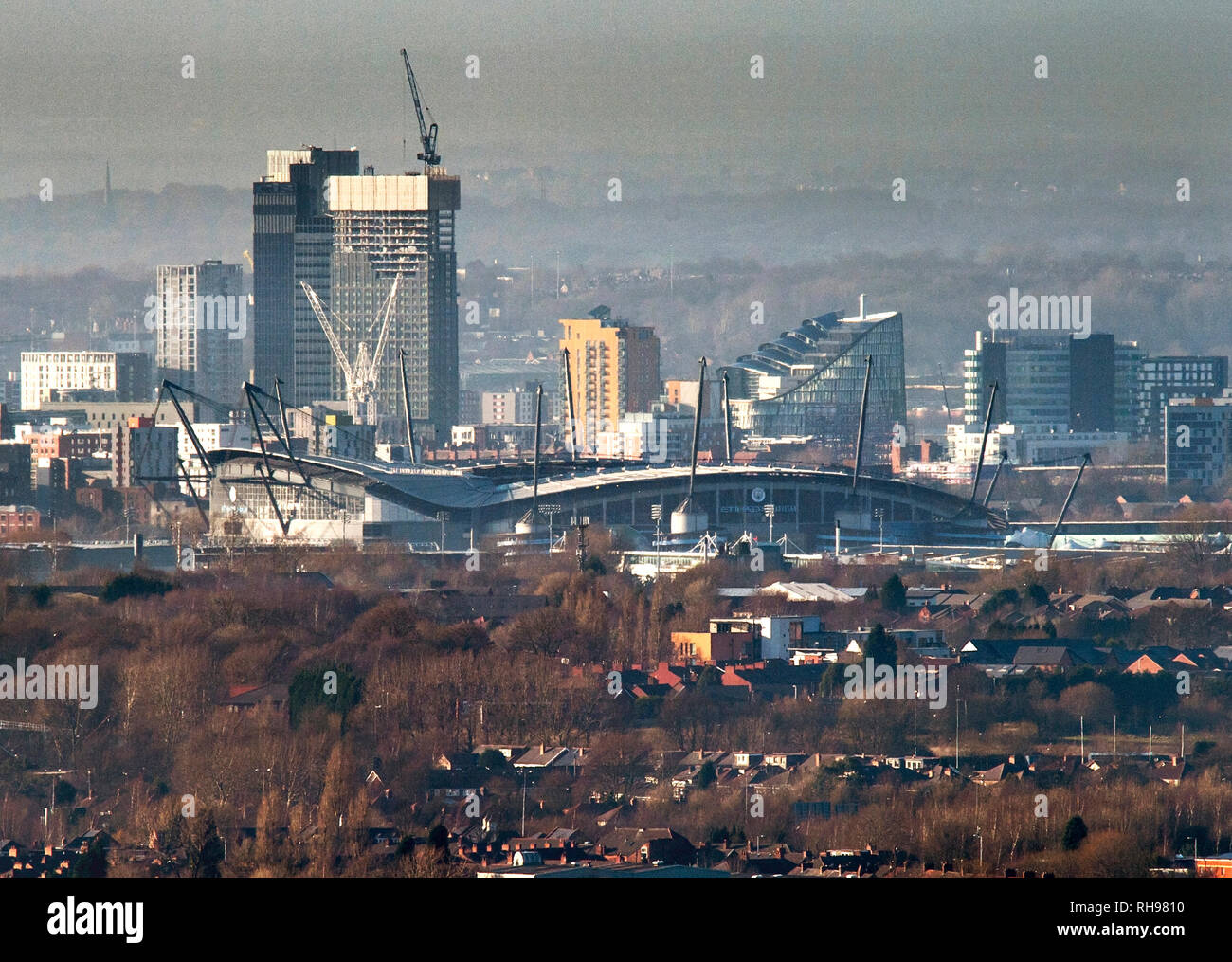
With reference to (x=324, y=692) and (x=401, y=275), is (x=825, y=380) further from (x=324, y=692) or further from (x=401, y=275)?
(x=324, y=692)

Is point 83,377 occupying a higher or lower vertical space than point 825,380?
higher

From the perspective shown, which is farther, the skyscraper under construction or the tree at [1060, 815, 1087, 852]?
the skyscraper under construction

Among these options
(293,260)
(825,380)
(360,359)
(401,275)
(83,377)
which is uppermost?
(293,260)

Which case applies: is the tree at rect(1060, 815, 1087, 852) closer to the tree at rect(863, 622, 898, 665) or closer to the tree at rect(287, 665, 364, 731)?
the tree at rect(287, 665, 364, 731)

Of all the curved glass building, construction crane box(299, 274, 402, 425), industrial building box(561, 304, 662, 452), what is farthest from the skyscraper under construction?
the curved glass building

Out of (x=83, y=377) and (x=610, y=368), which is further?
(x=610, y=368)

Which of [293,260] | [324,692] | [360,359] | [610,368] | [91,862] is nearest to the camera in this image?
[91,862]

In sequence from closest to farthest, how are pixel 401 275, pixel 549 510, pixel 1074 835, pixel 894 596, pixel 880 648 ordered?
1. pixel 1074 835
2. pixel 880 648
3. pixel 894 596
4. pixel 549 510
5. pixel 401 275

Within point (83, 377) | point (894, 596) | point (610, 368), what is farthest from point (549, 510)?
point (83, 377)

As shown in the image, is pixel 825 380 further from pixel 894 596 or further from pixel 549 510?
pixel 894 596
